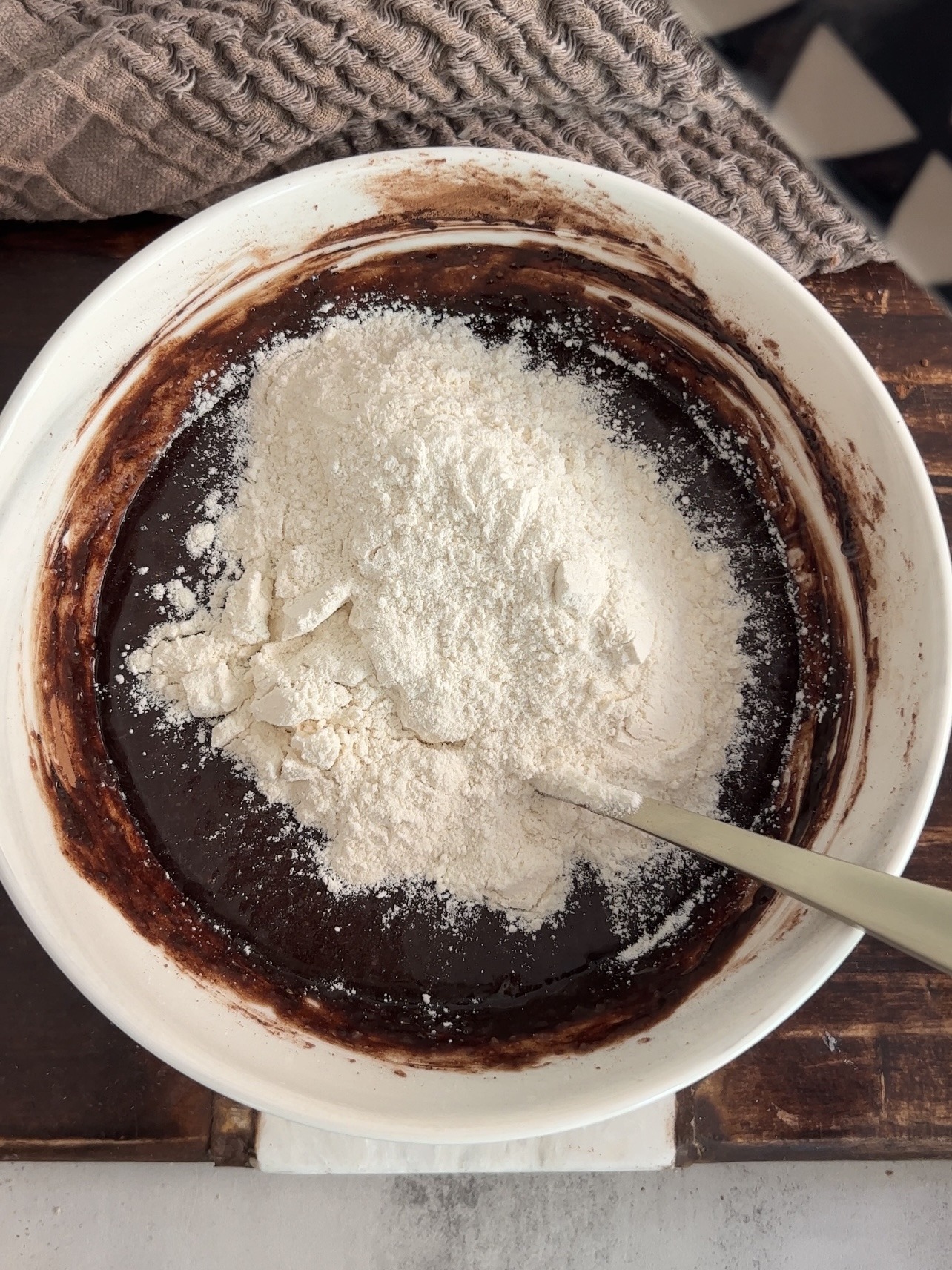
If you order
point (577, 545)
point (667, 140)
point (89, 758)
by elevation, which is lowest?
point (89, 758)

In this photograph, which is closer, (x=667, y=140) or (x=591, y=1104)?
(x=591, y=1104)

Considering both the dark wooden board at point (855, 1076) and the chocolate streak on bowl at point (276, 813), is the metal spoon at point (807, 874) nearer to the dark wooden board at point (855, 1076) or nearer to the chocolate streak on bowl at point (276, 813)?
the chocolate streak on bowl at point (276, 813)

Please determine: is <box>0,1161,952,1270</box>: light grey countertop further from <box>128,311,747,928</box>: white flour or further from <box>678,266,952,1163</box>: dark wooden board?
<box>128,311,747,928</box>: white flour

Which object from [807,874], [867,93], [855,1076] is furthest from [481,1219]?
[867,93]

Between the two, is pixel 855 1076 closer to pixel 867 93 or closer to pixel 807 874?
pixel 807 874

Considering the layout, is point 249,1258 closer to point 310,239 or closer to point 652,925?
point 652,925

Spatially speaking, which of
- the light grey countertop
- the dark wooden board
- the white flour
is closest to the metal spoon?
the white flour

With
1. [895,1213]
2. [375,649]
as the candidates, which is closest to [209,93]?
[375,649]

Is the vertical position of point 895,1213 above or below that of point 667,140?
below
